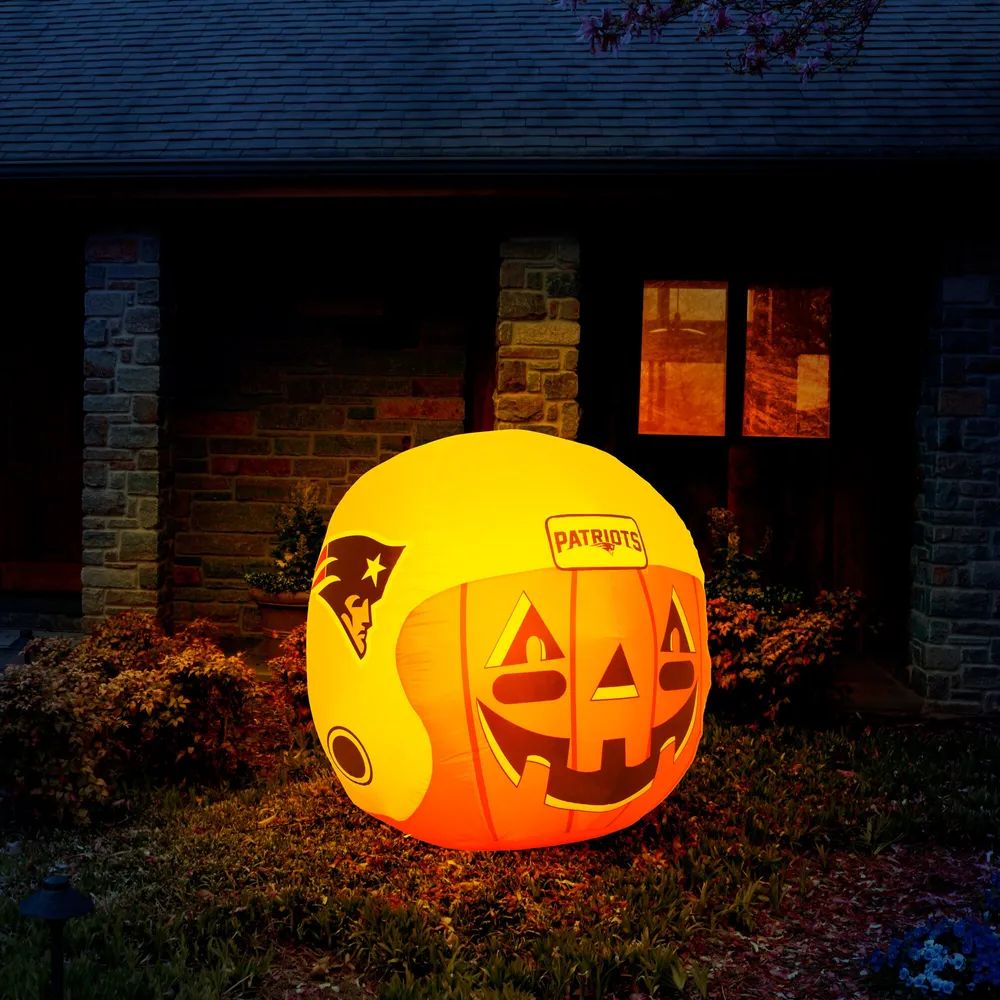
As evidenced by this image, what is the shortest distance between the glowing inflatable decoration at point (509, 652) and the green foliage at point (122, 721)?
1317 millimetres

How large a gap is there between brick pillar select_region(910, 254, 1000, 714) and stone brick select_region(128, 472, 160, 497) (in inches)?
197

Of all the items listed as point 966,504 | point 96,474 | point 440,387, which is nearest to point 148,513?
point 96,474

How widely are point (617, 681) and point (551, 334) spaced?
11.6ft

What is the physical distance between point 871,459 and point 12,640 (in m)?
6.31

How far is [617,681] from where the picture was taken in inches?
133

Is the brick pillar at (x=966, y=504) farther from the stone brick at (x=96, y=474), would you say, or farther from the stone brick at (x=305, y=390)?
the stone brick at (x=96, y=474)

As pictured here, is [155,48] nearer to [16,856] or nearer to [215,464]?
[215,464]

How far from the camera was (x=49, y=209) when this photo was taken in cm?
682

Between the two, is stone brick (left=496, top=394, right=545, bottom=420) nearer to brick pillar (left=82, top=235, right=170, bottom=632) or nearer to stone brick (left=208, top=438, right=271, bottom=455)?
stone brick (left=208, top=438, right=271, bottom=455)

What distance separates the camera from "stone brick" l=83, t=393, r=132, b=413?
682 cm

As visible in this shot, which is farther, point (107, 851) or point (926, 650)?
point (926, 650)

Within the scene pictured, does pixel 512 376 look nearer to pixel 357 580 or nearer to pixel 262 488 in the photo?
pixel 262 488

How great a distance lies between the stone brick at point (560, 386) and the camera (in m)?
6.46

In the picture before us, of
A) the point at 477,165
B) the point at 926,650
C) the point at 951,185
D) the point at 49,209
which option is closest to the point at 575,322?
the point at 477,165
